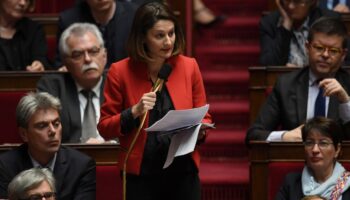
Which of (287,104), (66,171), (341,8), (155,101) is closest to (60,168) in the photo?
(66,171)

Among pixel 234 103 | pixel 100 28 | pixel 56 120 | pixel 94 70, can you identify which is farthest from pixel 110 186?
pixel 234 103

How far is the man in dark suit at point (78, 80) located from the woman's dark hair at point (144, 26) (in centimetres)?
35

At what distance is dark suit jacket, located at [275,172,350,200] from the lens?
5.18 feet

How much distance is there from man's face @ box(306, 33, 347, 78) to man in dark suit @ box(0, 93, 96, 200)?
0.45 m

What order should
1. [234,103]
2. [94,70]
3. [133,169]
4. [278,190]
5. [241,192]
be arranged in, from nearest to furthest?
[133,169]
[278,190]
[94,70]
[241,192]
[234,103]

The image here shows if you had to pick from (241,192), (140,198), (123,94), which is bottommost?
(241,192)

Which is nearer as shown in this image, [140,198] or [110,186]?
[140,198]

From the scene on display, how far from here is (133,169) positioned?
1.44 m

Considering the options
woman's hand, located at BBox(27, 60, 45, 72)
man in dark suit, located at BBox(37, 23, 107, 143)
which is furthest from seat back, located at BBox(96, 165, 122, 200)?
woman's hand, located at BBox(27, 60, 45, 72)

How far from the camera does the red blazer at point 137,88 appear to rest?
147 cm

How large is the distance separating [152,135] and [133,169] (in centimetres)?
6

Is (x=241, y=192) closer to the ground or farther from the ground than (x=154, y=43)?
closer to the ground

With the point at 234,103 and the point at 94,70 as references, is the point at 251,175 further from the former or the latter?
the point at 234,103

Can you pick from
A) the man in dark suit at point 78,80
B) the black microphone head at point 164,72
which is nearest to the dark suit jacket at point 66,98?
the man in dark suit at point 78,80
